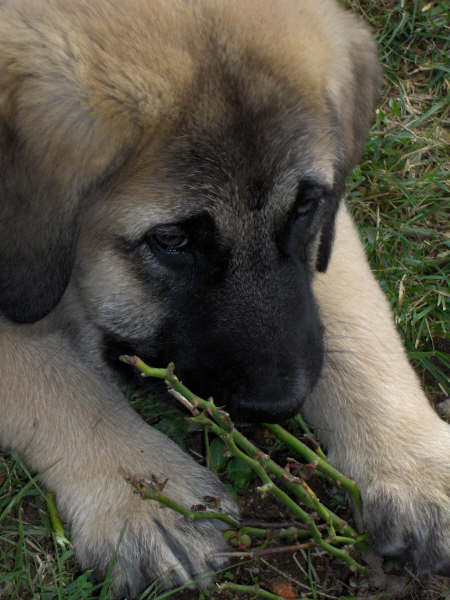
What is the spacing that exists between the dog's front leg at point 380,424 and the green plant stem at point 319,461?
151 millimetres

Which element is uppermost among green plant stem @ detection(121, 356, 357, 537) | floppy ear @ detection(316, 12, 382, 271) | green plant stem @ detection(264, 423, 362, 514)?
floppy ear @ detection(316, 12, 382, 271)

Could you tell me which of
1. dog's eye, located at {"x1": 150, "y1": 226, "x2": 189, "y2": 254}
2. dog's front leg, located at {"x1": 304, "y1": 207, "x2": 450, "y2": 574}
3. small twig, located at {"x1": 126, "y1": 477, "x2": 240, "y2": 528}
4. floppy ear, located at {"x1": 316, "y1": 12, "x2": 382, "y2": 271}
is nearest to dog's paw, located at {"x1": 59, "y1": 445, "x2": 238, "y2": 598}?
small twig, located at {"x1": 126, "y1": 477, "x2": 240, "y2": 528}

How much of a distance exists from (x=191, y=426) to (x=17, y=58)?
4.91ft

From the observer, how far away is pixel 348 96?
307cm

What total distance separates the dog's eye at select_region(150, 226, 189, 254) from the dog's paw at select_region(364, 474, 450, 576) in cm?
110

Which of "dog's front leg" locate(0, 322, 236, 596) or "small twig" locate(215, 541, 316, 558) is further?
"dog's front leg" locate(0, 322, 236, 596)

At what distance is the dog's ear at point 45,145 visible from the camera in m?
2.46

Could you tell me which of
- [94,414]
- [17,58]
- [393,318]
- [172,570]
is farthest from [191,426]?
[17,58]

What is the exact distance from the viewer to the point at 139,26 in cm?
250

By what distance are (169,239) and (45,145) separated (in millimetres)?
468

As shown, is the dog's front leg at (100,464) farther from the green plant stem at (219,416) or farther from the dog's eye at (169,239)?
the dog's eye at (169,239)

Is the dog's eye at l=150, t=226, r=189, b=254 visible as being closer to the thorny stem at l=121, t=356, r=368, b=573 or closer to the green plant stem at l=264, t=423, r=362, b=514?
the thorny stem at l=121, t=356, r=368, b=573

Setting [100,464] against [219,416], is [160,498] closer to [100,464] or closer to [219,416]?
[219,416]

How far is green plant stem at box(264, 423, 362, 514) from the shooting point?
2521 millimetres
